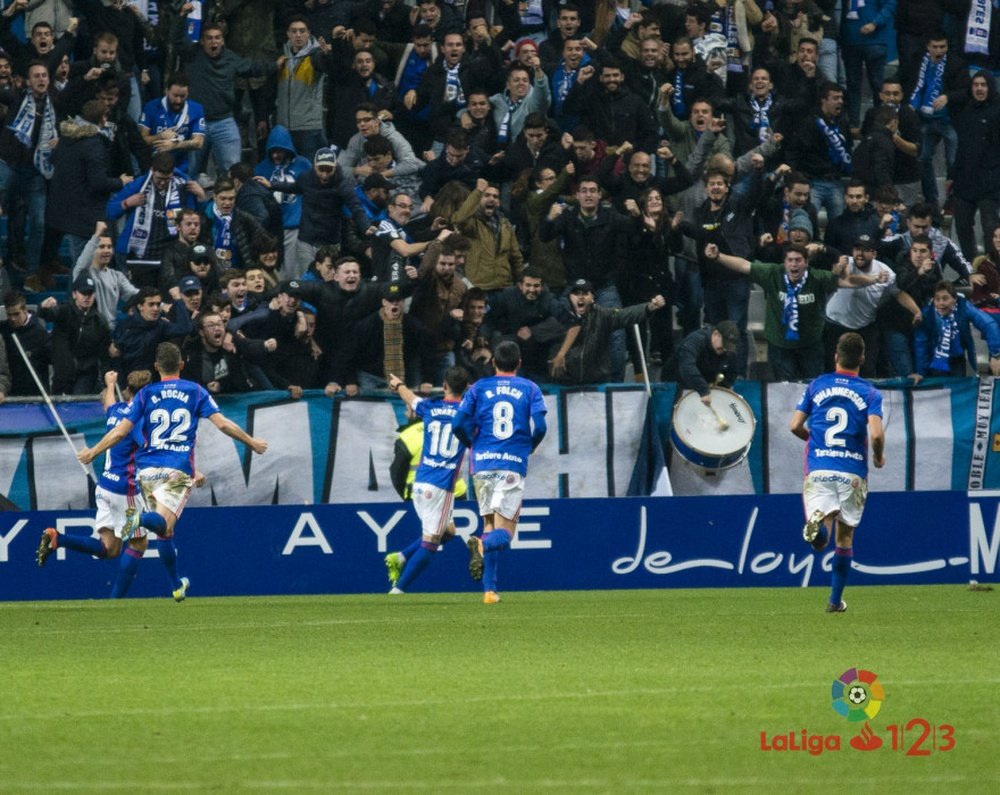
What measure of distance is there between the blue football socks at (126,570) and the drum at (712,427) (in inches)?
208

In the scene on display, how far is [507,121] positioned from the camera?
20641 mm

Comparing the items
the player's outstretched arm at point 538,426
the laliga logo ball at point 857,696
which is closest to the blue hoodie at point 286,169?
the player's outstretched arm at point 538,426

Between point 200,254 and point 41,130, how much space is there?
2498 mm

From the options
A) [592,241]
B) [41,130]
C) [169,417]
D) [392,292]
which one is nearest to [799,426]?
[169,417]

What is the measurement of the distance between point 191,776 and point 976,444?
13251 mm

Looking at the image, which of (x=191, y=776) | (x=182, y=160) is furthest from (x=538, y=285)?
(x=191, y=776)

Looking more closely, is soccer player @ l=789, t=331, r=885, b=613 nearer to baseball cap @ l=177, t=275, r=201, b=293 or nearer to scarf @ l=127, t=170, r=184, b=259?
baseball cap @ l=177, t=275, r=201, b=293

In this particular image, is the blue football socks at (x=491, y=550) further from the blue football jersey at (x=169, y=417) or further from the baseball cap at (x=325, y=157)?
the baseball cap at (x=325, y=157)

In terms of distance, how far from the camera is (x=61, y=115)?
20.1 meters

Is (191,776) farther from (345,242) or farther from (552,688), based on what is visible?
(345,242)

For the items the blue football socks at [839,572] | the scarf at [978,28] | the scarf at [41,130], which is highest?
the scarf at [978,28]

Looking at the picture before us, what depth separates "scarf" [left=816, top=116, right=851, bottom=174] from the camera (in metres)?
20.9

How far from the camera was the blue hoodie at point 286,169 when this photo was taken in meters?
20.4

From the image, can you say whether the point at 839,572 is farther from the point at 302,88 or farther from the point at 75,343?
the point at 302,88
